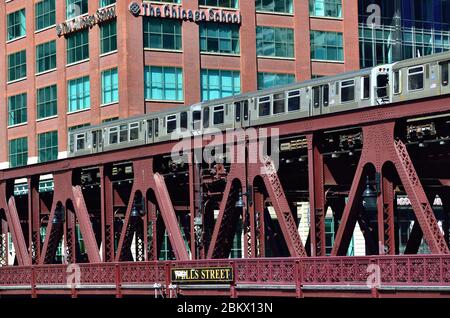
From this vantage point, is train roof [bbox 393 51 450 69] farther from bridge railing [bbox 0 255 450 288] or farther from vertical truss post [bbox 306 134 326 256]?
bridge railing [bbox 0 255 450 288]

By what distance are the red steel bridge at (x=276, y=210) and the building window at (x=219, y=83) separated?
→ 2017 centimetres

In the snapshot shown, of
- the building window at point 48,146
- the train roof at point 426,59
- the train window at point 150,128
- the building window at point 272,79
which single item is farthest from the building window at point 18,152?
the train roof at point 426,59

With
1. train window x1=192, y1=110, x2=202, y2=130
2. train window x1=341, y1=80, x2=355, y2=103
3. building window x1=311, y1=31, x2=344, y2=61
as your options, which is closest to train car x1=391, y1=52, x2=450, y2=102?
train window x1=341, y1=80, x2=355, y2=103

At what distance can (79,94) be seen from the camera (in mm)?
90188

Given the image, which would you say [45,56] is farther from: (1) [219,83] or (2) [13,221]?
(2) [13,221]

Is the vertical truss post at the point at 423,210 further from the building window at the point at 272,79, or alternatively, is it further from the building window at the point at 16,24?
the building window at the point at 16,24

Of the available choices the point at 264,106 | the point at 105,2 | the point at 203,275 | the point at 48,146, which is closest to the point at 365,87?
the point at 264,106

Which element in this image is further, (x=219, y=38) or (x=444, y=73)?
(x=219, y=38)

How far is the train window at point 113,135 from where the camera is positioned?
69188mm

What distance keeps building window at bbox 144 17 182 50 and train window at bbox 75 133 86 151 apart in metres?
13.1

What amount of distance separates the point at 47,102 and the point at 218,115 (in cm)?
3777
